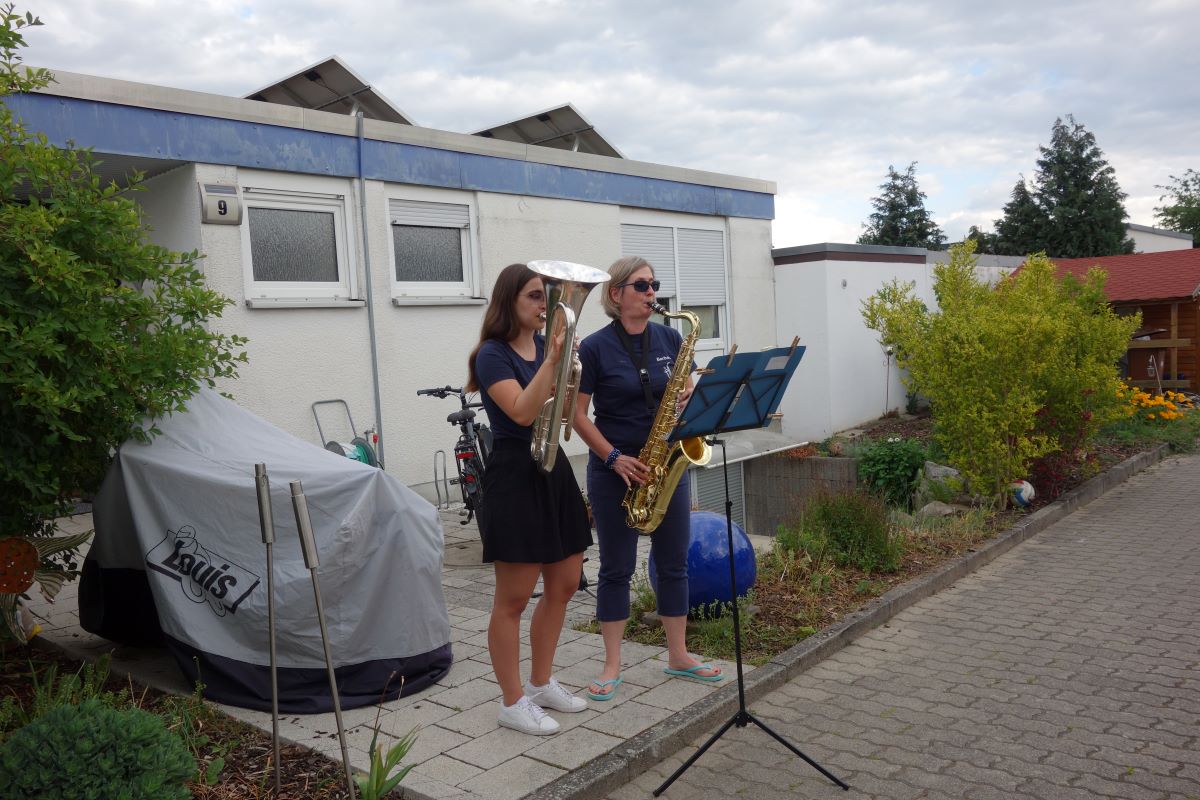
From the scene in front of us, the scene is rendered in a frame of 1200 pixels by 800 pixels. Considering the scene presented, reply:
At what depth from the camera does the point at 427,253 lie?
9.43 metres

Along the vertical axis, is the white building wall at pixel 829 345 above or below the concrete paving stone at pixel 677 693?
above

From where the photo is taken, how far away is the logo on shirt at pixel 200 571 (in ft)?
13.6

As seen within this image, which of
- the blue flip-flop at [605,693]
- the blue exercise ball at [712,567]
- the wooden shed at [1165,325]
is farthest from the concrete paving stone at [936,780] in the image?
the wooden shed at [1165,325]

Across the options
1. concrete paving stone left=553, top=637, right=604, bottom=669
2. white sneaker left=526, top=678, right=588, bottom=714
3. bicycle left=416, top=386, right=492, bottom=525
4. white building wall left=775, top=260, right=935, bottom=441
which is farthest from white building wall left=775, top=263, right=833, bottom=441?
white sneaker left=526, top=678, right=588, bottom=714

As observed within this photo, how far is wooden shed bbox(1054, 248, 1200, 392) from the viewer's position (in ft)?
60.0

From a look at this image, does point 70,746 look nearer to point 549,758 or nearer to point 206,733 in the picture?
point 206,733

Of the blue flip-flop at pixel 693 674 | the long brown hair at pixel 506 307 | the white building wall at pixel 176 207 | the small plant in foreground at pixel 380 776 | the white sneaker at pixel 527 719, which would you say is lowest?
the blue flip-flop at pixel 693 674

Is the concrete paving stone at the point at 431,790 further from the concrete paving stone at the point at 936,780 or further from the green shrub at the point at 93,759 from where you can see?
the concrete paving stone at the point at 936,780

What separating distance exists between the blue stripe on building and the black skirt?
333cm

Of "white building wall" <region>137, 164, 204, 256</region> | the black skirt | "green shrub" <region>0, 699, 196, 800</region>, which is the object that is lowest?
"green shrub" <region>0, 699, 196, 800</region>

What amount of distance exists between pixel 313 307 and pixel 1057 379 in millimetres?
6872

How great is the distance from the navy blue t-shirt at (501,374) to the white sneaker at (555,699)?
1193 mm

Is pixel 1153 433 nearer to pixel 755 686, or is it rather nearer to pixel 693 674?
pixel 755 686

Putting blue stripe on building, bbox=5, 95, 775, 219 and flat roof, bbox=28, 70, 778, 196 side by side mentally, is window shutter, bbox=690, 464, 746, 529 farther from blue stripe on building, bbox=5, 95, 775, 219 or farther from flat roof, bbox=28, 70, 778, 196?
flat roof, bbox=28, 70, 778, 196
